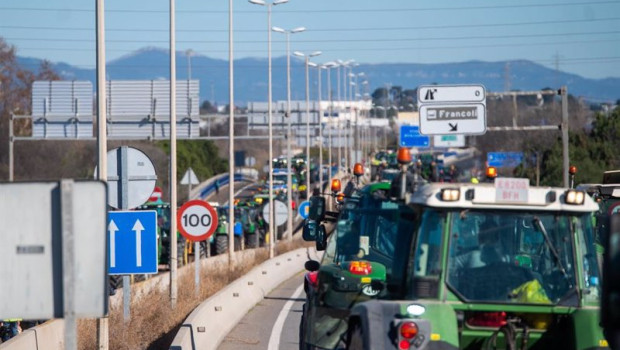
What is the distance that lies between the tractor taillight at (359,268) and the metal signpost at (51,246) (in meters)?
4.96

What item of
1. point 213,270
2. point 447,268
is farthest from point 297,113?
point 447,268

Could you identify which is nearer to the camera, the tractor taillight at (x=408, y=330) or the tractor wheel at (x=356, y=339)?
the tractor taillight at (x=408, y=330)

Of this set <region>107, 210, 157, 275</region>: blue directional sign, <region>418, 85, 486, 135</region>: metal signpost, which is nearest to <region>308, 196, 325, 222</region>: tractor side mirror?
<region>107, 210, 157, 275</region>: blue directional sign

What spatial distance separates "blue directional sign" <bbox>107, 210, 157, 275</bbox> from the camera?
45.1 feet

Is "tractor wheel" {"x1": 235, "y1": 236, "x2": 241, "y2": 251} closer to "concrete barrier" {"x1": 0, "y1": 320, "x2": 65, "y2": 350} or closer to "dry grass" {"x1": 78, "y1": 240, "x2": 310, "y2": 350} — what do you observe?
"dry grass" {"x1": 78, "y1": 240, "x2": 310, "y2": 350}

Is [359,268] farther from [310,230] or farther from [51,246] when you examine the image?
[51,246]

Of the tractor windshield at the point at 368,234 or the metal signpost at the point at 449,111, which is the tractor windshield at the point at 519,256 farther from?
A: the metal signpost at the point at 449,111

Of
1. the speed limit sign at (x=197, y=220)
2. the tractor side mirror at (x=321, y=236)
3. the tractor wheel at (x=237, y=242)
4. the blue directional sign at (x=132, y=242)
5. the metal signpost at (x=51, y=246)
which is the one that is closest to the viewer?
the metal signpost at (x=51, y=246)

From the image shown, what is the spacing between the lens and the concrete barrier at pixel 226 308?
14.6 m

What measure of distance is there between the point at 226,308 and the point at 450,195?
10.9m

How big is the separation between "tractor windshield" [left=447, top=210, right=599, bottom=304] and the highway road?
28.0 feet

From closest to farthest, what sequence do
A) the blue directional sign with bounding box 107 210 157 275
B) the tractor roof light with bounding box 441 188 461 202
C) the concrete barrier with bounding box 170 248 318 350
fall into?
the tractor roof light with bounding box 441 188 461 202 → the blue directional sign with bounding box 107 210 157 275 → the concrete barrier with bounding box 170 248 318 350

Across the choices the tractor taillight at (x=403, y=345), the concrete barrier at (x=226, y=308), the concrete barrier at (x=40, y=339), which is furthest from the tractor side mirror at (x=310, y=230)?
the tractor taillight at (x=403, y=345)

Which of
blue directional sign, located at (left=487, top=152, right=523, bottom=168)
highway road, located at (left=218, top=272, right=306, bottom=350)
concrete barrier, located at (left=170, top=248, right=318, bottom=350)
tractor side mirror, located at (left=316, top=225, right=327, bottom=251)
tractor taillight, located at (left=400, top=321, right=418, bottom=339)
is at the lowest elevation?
highway road, located at (left=218, top=272, right=306, bottom=350)
